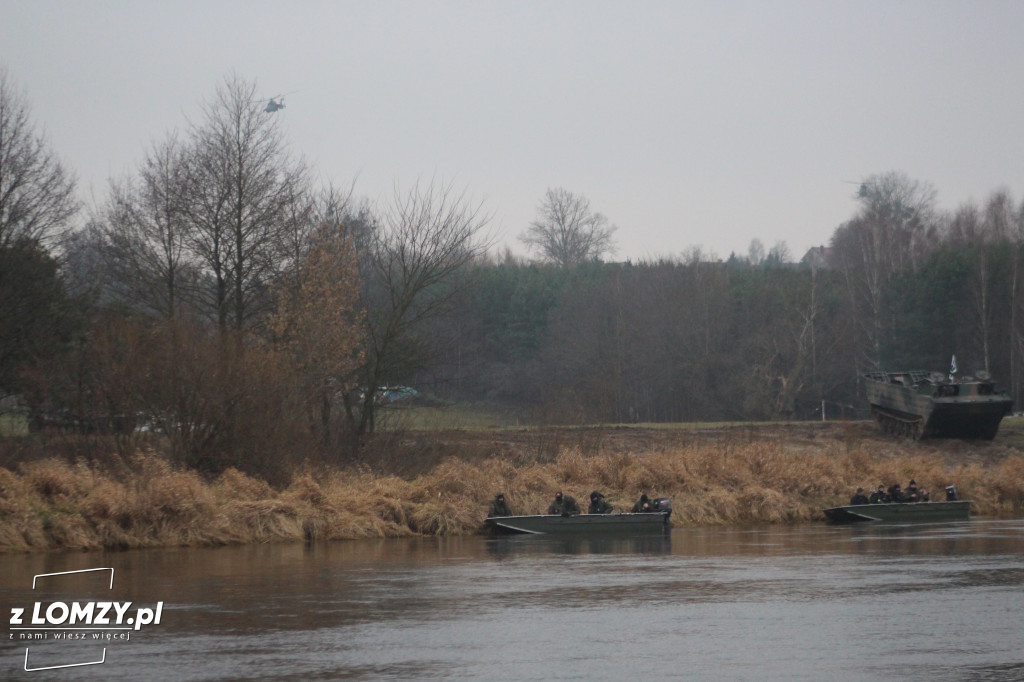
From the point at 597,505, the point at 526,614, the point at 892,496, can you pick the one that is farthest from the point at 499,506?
the point at 526,614

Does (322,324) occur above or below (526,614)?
above

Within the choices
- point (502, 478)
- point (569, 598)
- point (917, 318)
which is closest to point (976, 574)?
point (569, 598)

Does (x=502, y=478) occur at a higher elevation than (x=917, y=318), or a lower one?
lower

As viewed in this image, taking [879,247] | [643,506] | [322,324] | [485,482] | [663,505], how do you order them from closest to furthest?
1. [663,505]
2. [643,506]
3. [485,482]
4. [322,324]
5. [879,247]

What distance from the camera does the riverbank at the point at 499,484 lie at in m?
27.0

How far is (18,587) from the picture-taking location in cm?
1948

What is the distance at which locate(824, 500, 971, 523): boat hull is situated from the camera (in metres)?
36.1

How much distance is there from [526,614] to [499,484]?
1732cm

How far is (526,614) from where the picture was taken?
1722 centimetres

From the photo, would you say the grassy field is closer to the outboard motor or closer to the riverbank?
the riverbank

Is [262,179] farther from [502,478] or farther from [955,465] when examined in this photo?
[955,465]

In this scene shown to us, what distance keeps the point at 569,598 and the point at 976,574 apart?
7.73 m

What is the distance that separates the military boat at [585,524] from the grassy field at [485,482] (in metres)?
1.46

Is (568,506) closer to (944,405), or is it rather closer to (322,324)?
(322,324)
